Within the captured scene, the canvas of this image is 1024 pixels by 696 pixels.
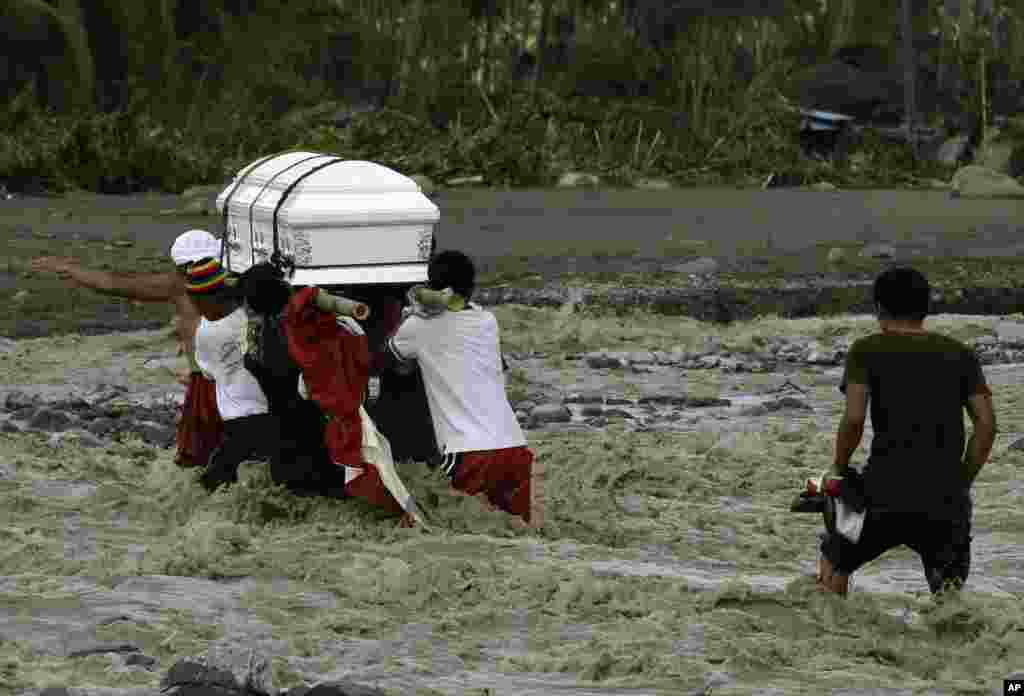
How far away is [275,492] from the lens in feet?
24.1

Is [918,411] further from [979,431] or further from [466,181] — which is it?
[466,181]

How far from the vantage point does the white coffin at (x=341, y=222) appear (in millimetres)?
7258

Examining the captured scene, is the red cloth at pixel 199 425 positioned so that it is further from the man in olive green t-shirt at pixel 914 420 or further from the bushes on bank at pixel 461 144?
the bushes on bank at pixel 461 144

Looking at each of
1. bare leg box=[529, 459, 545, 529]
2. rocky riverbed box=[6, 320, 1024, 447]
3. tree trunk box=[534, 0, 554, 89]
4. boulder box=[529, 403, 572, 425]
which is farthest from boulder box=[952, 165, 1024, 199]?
bare leg box=[529, 459, 545, 529]

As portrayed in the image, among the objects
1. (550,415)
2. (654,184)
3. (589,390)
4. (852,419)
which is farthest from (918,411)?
(654,184)

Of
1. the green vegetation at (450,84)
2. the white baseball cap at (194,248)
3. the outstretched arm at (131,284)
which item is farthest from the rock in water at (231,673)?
the green vegetation at (450,84)

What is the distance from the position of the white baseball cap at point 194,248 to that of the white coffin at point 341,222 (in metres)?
0.32

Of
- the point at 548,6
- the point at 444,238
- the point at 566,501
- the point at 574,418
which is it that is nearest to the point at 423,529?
the point at 566,501

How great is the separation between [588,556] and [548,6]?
26485mm

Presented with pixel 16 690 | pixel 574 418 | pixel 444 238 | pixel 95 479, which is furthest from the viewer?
pixel 444 238

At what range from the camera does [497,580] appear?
253 inches

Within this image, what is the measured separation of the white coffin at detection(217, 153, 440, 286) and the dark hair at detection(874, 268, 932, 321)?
2.35m

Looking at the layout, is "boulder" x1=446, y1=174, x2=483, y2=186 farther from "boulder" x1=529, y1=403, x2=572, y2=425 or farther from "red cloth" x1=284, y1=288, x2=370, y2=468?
"red cloth" x1=284, y1=288, x2=370, y2=468

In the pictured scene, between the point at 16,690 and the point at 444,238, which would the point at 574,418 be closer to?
the point at 16,690
